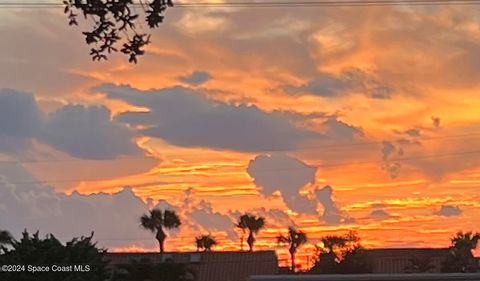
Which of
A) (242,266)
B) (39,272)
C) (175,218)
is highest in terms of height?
(175,218)

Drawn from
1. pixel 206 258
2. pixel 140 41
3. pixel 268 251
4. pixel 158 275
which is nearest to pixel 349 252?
pixel 268 251

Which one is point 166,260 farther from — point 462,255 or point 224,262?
point 462,255

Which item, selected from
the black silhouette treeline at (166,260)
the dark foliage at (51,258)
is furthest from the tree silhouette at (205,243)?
the dark foliage at (51,258)

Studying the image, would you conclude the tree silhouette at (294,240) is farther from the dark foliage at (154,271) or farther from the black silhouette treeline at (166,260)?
the dark foliage at (154,271)

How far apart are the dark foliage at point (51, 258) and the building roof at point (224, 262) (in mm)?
37122

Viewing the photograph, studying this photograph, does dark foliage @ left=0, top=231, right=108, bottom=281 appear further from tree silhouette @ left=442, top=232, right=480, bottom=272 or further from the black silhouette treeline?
tree silhouette @ left=442, top=232, right=480, bottom=272

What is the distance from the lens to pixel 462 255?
214ft

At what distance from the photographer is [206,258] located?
69312 millimetres

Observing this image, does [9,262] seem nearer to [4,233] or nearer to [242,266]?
[4,233]

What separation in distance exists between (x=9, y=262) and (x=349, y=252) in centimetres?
4805

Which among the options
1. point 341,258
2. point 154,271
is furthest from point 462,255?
point 154,271

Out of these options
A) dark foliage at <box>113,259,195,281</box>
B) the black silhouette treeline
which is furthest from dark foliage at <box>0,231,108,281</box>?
dark foliage at <box>113,259,195,281</box>

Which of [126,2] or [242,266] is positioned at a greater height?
[242,266]

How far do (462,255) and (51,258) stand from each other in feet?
153
